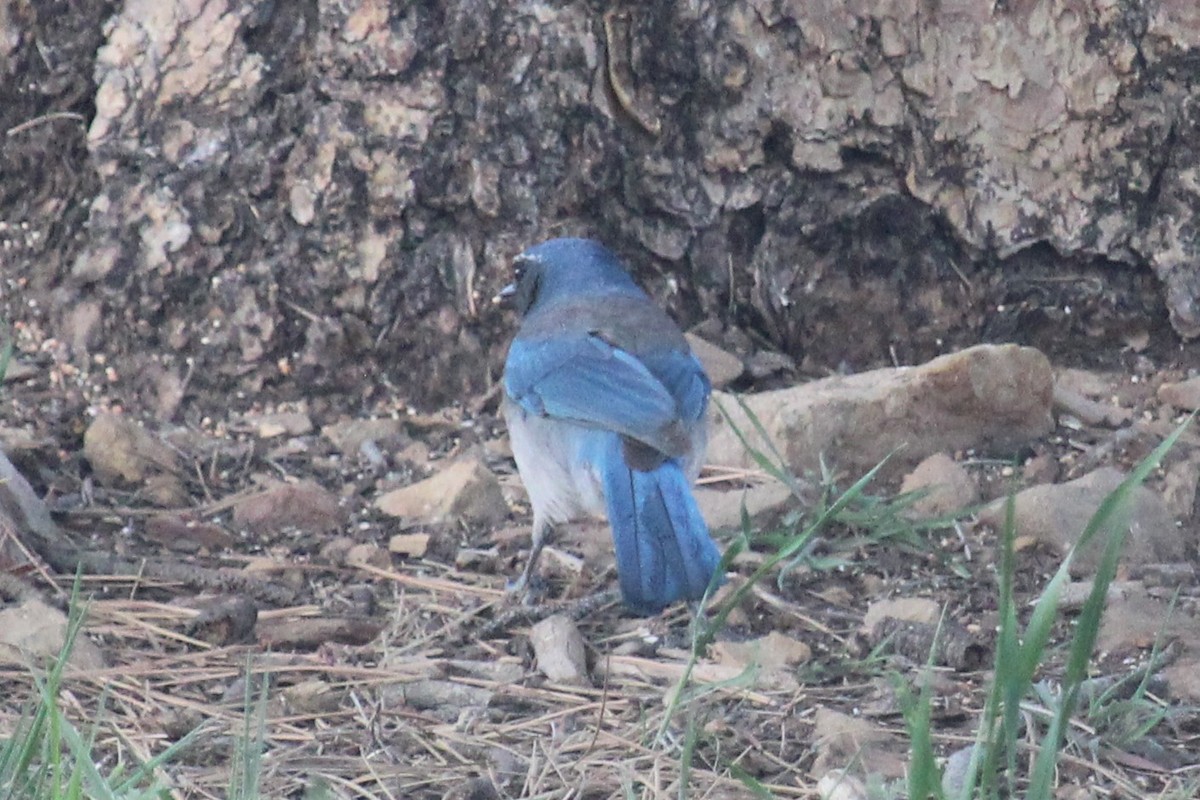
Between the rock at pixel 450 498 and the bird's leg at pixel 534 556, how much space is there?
180 millimetres

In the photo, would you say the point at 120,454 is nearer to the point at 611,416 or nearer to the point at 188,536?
the point at 188,536

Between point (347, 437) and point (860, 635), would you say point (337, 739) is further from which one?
point (347, 437)

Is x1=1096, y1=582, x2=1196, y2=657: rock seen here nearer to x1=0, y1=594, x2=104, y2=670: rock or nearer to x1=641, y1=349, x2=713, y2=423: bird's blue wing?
x1=641, y1=349, x2=713, y2=423: bird's blue wing

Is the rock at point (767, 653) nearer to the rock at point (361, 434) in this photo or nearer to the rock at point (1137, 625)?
the rock at point (1137, 625)

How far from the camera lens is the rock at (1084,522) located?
371cm

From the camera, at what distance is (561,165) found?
452 cm

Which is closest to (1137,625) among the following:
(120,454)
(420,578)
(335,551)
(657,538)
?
(657,538)

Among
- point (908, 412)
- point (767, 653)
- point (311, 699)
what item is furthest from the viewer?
point (908, 412)

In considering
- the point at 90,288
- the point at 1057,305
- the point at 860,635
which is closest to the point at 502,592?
the point at 860,635

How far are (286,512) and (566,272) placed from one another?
0.98 m

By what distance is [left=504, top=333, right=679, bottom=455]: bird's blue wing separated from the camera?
3766 mm

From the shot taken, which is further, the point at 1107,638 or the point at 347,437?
the point at 347,437

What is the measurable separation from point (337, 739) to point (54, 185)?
2.22 m

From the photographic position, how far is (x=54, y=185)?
14.8 feet
